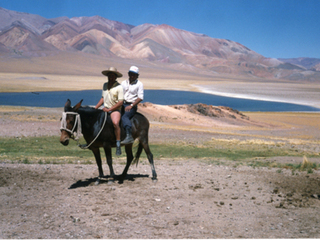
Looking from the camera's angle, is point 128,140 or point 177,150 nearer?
point 128,140

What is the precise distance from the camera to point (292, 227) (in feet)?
22.9

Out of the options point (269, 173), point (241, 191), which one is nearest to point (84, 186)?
point (241, 191)

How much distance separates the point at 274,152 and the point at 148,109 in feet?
70.0

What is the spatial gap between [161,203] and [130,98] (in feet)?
9.33

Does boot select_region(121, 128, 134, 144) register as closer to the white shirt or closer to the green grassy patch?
the white shirt

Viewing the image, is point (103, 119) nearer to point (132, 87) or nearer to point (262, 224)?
point (132, 87)

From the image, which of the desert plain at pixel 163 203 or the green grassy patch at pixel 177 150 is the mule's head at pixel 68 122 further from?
the green grassy patch at pixel 177 150

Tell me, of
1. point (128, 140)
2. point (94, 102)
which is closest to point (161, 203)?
point (128, 140)

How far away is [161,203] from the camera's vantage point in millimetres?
8102

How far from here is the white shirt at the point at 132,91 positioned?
9.54 metres

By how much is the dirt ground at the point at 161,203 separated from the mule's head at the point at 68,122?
1.25 m

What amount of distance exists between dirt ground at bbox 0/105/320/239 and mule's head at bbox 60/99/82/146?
4.11ft

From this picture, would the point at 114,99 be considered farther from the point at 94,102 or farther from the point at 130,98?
the point at 94,102

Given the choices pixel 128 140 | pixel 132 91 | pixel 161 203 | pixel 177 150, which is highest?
pixel 132 91
